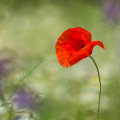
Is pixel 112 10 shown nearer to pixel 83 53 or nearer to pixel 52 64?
pixel 52 64

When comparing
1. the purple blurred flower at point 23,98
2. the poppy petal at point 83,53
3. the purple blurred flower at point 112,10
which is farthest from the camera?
the purple blurred flower at point 112,10

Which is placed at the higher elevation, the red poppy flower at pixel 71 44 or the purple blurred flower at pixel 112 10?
the purple blurred flower at pixel 112 10

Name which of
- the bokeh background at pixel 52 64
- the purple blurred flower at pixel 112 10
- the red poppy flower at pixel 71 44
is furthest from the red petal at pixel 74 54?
the purple blurred flower at pixel 112 10

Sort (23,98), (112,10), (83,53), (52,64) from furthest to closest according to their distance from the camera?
(112,10), (52,64), (23,98), (83,53)

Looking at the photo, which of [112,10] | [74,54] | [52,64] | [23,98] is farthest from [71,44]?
[112,10]

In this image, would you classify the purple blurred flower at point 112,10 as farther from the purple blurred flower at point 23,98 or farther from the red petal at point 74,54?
the red petal at point 74,54

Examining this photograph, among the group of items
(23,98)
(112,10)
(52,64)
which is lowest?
(23,98)

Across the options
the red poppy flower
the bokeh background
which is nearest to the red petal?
the red poppy flower

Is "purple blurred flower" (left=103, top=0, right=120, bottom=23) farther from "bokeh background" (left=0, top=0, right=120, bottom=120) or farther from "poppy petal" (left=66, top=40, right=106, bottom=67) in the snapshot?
"poppy petal" (left=66, top=40, right=106, bottom=67)

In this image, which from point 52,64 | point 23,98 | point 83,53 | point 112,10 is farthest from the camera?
point 112,10
